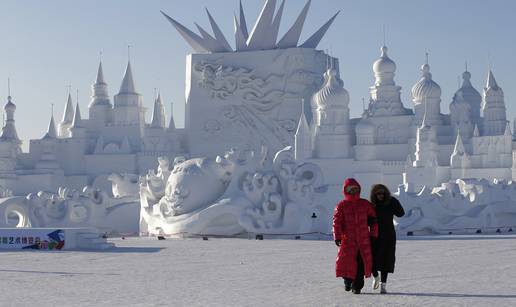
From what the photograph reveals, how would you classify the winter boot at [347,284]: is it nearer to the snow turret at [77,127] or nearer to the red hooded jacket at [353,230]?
the red hooded jacket at [353,230]

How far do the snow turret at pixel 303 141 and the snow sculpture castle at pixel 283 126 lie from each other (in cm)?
6

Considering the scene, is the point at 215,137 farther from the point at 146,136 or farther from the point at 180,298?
the point at 180,298

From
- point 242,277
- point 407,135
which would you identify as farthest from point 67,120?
point 242,277

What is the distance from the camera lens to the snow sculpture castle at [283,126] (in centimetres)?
4528

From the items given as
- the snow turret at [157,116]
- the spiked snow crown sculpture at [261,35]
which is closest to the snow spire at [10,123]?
the snow turret at [157,116]

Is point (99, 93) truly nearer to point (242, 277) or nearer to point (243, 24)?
point (243, 24)

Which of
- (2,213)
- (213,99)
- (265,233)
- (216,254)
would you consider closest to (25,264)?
(216,254)

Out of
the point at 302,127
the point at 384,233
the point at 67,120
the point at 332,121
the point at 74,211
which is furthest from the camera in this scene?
the point at 67,120

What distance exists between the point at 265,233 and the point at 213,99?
2808 cm

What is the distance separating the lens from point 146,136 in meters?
52.5

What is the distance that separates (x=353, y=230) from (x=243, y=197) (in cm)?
1274

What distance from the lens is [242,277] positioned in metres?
12.1

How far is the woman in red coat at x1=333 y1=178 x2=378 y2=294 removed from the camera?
1003cm

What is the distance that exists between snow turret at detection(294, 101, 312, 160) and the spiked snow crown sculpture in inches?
242
